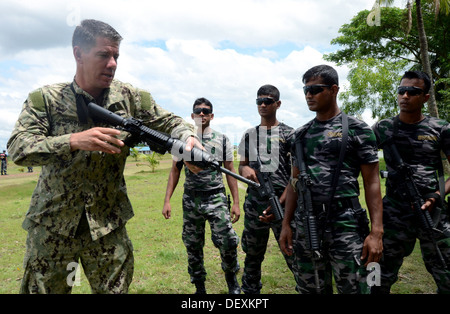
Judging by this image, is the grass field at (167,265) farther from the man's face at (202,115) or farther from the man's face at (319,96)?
the man's face at (319,96)

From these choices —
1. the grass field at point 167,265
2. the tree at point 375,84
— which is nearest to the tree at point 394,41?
the tree at point 375,84

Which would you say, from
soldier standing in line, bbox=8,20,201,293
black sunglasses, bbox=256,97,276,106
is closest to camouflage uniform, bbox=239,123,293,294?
black sunglasses, bbox=256,97,276,106

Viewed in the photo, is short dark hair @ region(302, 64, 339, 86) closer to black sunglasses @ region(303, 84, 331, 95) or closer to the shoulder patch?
black sunglasses @ region(303, 84, 331, 95)

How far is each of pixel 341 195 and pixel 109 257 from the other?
1.75 meters

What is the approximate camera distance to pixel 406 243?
3.14 meters

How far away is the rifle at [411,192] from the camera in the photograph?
2.99 meters

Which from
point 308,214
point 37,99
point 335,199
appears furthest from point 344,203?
point 37,99

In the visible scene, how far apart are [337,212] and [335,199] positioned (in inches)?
3.9

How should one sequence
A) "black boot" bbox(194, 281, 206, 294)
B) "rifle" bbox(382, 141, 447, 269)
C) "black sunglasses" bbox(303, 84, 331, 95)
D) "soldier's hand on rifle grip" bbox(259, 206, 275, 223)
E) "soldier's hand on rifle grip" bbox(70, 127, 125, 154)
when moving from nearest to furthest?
"soldier's hand on rifle grip" bbox(70, 127, 125, 154) < "black sunglasses" bbox(303, 84, 331, 95) < "rifle" bbox(382, 141, 447, 269) < "soldier's hand on rifle grip" bbox(259, 206, 275, 223) < "black boot" bbox(194, 281, 206, 294)

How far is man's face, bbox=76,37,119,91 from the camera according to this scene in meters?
2.10

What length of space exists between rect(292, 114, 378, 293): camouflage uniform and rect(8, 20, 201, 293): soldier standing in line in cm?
106

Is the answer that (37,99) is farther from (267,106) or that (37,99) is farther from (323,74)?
(267,106)
